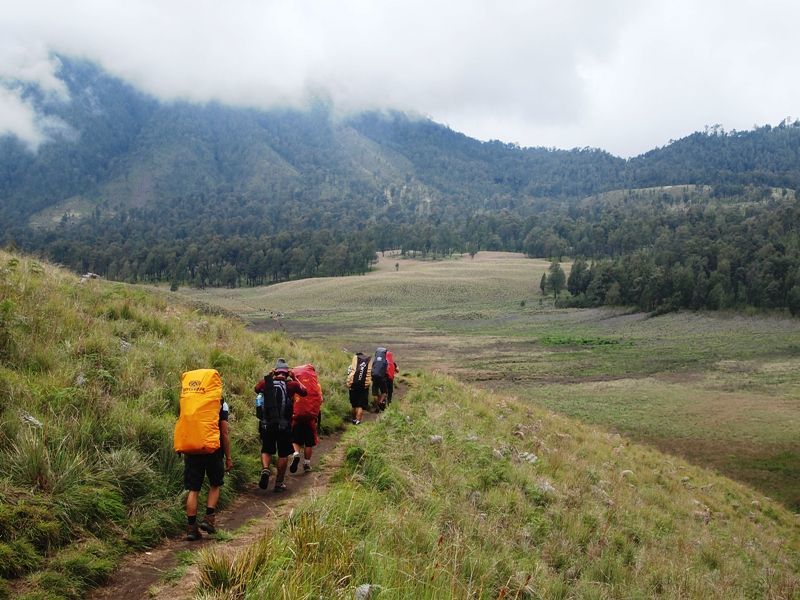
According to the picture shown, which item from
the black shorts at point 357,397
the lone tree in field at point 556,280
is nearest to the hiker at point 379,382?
the black shorts at point 357,397

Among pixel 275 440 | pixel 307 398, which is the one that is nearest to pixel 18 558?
pixel 275 440

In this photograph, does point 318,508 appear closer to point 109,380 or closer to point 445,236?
point 109,380

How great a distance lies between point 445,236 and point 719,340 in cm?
12624

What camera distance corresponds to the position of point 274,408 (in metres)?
7.37

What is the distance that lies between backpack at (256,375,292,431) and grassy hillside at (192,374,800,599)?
112cm

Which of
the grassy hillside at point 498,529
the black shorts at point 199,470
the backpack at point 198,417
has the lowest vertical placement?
the grassy hillside at point 498,529

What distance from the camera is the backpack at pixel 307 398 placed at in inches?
326

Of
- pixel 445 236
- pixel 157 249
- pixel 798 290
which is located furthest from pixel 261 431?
pixel 445 236

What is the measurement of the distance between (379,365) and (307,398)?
473cm

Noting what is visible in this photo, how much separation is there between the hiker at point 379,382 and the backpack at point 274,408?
18.1 ft

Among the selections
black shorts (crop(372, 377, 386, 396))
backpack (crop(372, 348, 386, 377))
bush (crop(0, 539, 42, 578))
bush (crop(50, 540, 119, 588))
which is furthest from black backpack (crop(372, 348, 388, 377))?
bush (crop(0, 539, 42, 578))

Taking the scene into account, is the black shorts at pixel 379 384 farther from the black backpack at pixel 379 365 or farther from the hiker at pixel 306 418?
the hiker at pixel 306 418

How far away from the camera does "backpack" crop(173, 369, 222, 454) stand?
5.61m

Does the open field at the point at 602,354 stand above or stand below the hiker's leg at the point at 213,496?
below
